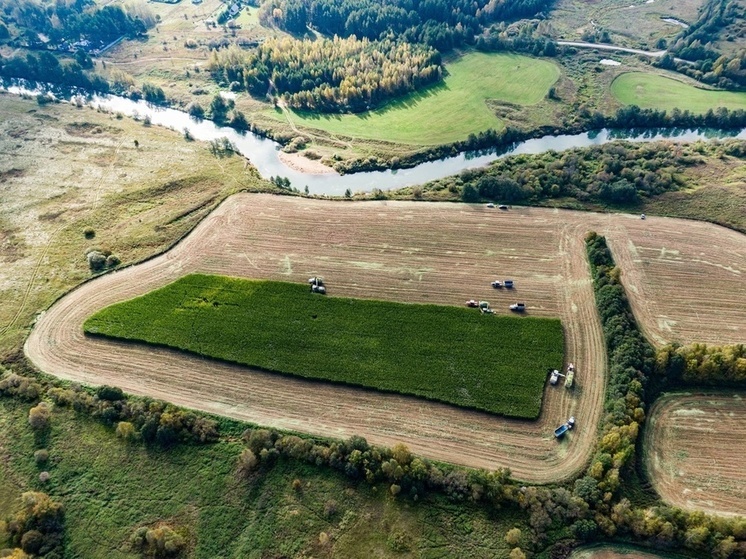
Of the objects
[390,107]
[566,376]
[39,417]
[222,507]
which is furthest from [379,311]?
[390,107]

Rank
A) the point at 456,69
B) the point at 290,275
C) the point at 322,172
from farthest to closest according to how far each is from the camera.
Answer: the point at 456,69 < the point at 322,172 < the point at 290,275

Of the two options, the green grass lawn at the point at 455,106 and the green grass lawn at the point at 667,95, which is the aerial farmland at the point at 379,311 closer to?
the green grass lawn at the point at 667,95

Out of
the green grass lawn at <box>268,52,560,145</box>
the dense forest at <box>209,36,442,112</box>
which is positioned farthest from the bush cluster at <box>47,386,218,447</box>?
the dense forest at <box>209,36,442,112</box>

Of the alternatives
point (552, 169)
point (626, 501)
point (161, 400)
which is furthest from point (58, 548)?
point (552, 169)

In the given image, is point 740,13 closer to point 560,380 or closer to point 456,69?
point 456,69

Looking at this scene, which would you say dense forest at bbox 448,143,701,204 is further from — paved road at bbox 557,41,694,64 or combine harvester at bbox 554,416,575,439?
paved road at bbox 557,41,694,64

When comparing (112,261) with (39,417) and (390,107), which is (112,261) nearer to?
(39,417)
